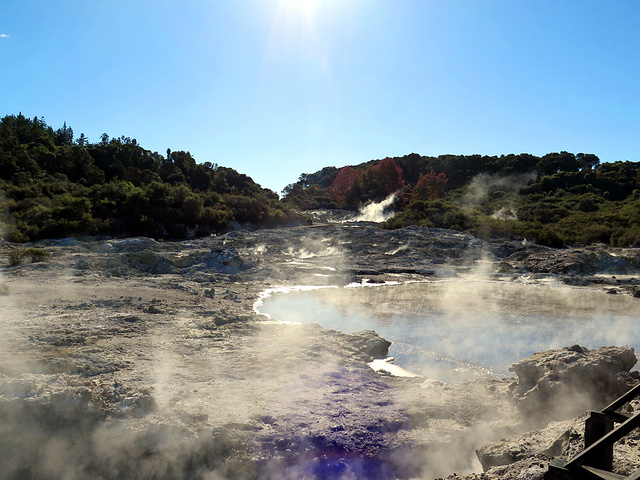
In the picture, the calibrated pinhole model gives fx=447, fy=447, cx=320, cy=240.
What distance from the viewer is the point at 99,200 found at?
22.7m

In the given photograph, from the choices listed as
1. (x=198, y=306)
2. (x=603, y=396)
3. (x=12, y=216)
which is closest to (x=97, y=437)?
(x=603, y=396)

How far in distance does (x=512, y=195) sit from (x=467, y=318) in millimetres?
37086

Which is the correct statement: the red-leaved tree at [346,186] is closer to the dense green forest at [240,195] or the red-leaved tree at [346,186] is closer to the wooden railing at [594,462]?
the dense green forest at [240,195]

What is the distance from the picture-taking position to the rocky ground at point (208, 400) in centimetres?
333

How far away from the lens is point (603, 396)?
14.0 feet

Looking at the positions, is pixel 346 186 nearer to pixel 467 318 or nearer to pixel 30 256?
pixel 30 256

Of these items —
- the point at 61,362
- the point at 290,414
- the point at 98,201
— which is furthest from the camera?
the point at 98,201

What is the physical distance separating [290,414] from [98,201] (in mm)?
21712

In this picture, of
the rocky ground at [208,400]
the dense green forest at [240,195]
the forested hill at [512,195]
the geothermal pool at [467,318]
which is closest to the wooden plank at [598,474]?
the rocky ground at [208,400]

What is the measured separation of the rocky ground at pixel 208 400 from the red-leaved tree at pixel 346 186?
41.7 meters

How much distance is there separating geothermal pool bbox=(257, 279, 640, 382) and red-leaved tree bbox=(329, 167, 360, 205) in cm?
3687

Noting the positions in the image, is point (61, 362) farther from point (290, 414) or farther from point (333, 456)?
point (333, 456)

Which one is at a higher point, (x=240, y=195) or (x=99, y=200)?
(x=240, y=195)

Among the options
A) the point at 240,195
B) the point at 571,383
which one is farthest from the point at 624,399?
the point at 240,195
